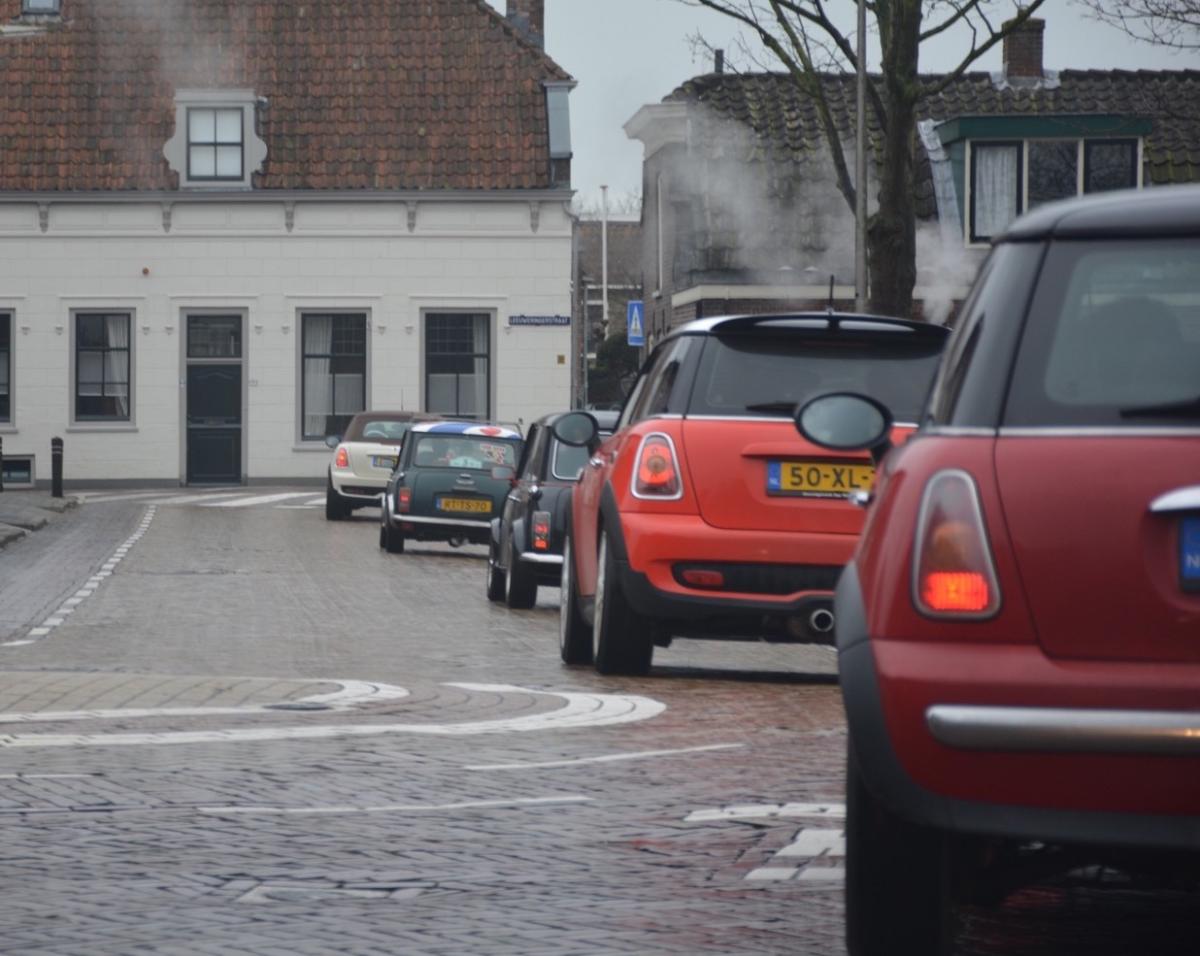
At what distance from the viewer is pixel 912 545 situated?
440 centimetres

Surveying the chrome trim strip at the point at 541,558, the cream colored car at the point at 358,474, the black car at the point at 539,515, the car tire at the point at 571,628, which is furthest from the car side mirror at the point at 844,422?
the cream colored car at the point at 358,474

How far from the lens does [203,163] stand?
4631 cm

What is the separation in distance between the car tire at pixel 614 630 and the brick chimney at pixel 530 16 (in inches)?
1560

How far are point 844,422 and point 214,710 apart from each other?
531cm

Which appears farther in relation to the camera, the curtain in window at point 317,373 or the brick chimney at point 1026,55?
the curtain in window at point 317,373

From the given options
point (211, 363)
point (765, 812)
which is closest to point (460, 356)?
point (211, 363)

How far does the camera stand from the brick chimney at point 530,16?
5025 centimetres

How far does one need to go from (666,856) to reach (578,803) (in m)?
1.03

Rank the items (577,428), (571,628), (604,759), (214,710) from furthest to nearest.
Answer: (577,428) < (571,628) < (214,710) < (604,759)

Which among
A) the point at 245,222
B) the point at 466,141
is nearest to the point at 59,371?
the point at 245,222

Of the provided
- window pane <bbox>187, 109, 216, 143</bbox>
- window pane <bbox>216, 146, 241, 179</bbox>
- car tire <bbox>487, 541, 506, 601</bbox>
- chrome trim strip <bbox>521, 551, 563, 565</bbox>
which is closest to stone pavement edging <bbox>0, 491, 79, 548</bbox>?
window pane <bbox>216, 146, 241, 179</bbox>

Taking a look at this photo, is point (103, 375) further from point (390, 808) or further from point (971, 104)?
point (390, 808)

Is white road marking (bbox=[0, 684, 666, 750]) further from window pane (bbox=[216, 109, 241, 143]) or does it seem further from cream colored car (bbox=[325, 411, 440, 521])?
window pane (bbox=[216, 109, 241, 143])

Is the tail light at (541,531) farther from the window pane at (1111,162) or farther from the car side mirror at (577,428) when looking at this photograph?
the window pane at (1111,162)
